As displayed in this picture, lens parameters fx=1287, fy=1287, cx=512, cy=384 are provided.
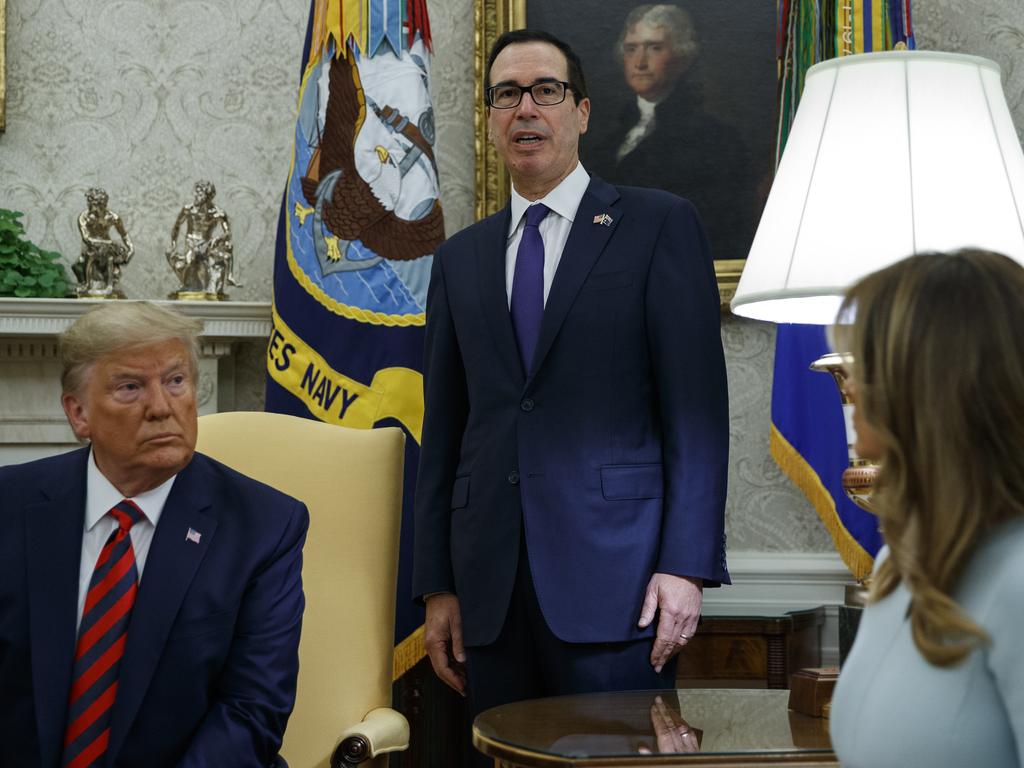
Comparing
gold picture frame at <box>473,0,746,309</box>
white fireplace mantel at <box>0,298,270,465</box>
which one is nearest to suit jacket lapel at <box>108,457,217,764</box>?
white fireplace mantel at <box>0,298,270,465</box>

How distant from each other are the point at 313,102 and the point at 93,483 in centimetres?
183

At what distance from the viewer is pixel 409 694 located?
3564 mm

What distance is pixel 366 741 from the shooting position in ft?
7.43

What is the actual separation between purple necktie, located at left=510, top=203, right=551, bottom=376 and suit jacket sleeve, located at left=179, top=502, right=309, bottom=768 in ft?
1.77

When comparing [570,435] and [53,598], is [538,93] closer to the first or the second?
[570,435]

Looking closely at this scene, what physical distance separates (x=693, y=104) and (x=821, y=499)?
1347 mm

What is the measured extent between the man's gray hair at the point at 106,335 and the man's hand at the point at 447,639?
73 cm

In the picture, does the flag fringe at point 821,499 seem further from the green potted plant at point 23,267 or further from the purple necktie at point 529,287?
the green potted plant at point 23,267

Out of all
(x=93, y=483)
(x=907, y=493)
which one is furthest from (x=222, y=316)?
(x=907, y=493)

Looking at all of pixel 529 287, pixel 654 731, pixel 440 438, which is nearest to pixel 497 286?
pixel 529 287

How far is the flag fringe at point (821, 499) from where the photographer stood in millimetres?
3598

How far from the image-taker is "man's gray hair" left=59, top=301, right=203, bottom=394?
6.96 ft

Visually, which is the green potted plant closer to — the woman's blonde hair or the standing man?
the standing man

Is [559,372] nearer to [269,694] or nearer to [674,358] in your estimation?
[674,358]
